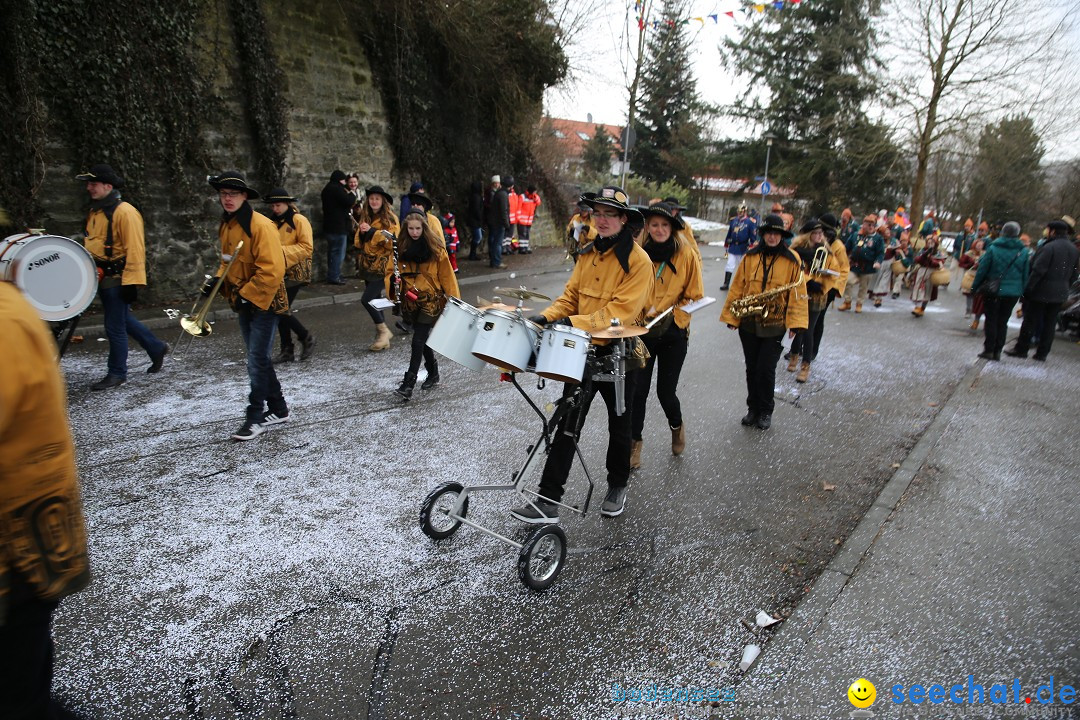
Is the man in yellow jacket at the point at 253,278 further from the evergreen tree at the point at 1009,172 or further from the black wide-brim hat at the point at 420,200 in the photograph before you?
the evergreen tree at the point at 1009,172

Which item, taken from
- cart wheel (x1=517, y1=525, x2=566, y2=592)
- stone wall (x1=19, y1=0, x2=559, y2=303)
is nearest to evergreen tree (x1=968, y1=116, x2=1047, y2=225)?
stone wall (x1=19, y1=0, x2=559, y2=303)

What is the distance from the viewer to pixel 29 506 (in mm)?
1864

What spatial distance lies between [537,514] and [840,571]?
1.78 metres

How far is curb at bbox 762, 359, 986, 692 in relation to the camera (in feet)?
10.00

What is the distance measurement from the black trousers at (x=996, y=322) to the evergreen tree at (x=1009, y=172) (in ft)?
62.7

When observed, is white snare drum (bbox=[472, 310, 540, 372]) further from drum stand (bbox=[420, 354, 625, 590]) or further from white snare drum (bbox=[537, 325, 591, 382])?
drum stand (bbox=[420, 354, 625, 590])

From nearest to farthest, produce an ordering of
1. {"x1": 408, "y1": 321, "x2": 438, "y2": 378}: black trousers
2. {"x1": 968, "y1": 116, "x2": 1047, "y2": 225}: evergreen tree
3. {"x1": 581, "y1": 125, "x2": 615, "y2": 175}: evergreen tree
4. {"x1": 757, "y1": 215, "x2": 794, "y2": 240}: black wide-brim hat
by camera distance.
Answer: 1. {"x1": 757, "y1": 215, "x2": 794, "y2": 240}: black wide-brim hat
2. {"x1": 408, "y1": 321, "x2": 438, "y2": 378}: black trousers
3. {"x1": 968, "y1": 116, "x2": 1047, "y2": 225}: evergreen tree
4. {"x1": 581, "y1": 125, "x2": 615, "y2": 175}: evergreen tree

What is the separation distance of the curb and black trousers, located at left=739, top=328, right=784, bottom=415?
1.26 meters

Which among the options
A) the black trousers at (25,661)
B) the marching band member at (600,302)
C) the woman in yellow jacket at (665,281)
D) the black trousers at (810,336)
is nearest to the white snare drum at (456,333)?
the marching band member at (600,302)

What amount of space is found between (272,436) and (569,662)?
3.46 m

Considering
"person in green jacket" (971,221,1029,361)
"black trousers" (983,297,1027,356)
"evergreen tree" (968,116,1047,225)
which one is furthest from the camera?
"evergreen tree" (968,116,1047,225)

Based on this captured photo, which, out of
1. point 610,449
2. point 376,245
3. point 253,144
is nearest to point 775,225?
point 610,449

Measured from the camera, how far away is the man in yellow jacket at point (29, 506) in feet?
5.89

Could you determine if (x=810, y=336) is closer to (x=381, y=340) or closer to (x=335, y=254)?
(x=381, y=340)
